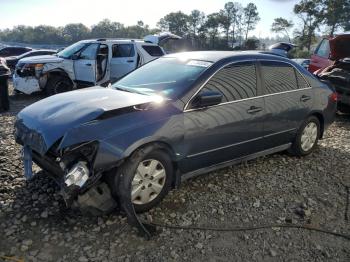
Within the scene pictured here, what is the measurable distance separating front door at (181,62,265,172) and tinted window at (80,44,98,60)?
6.43m

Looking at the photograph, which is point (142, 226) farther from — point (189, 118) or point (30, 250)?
point (189, 118)

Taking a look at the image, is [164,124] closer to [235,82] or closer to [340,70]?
[235,82]

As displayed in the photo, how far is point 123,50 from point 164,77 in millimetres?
6595

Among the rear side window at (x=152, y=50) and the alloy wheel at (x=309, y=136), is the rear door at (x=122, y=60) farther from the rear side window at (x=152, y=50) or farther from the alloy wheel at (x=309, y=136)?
the alloy wheel at (x=309, y=136)

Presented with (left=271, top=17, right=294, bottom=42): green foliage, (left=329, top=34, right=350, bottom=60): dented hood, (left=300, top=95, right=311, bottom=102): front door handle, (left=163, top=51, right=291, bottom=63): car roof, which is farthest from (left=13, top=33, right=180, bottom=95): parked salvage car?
(left=271, top=17, right=294, bottom=42): green foliage

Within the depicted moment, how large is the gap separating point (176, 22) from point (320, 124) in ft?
203

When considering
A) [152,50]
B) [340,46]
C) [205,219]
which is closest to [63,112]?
[205,219]

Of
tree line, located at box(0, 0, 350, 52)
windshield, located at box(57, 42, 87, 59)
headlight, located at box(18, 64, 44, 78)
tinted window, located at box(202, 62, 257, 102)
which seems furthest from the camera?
tree line, located at box(0, 0, 350, 52)

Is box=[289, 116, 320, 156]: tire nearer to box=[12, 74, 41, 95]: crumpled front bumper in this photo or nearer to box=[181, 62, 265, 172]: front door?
box=[181, 62, 265, 172]: front door

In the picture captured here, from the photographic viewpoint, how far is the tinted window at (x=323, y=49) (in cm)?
1003

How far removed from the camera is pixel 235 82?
4.36 meters

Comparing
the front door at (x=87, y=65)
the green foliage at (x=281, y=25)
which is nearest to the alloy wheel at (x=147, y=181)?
the front door at (x=87, y=65)

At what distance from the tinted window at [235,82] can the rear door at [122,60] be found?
636cm

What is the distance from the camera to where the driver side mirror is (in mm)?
3844
